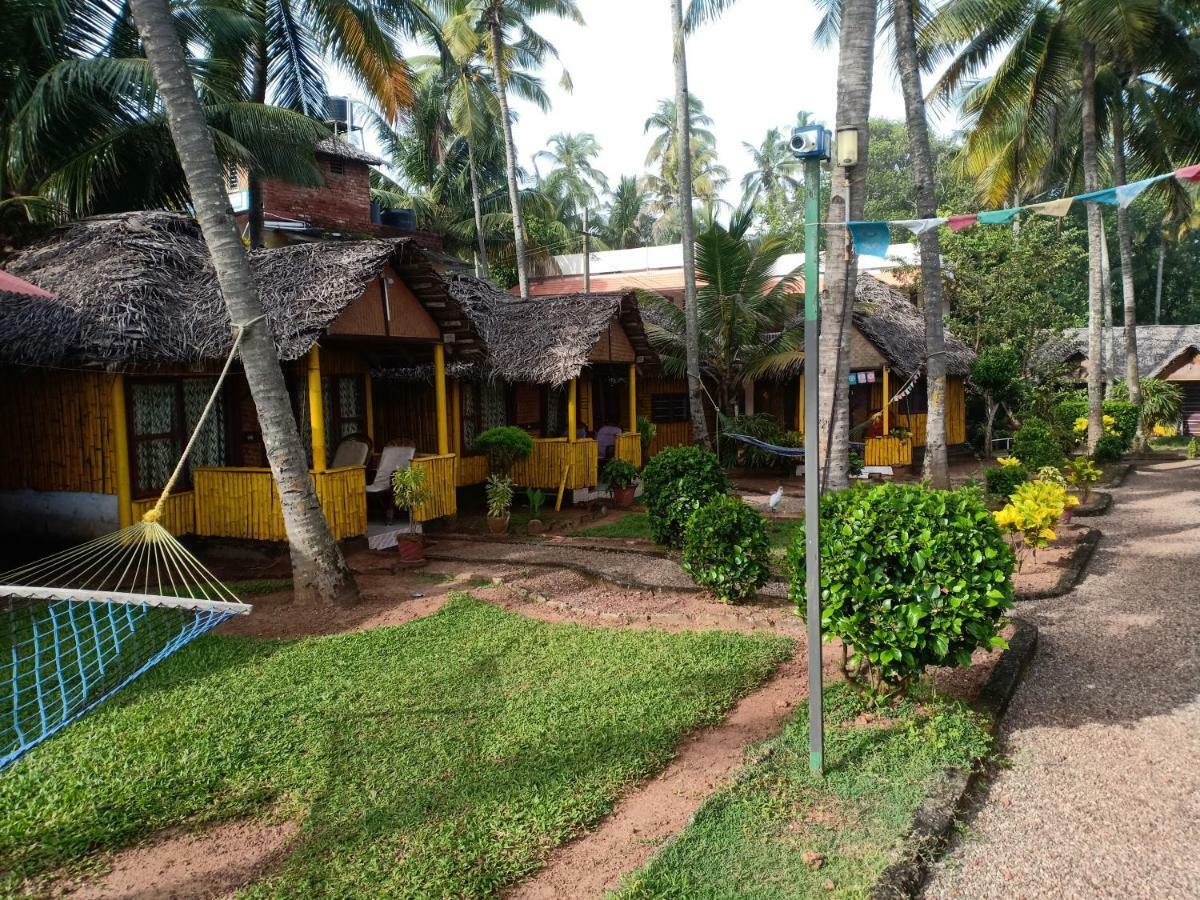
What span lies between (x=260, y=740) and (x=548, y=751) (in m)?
1.63

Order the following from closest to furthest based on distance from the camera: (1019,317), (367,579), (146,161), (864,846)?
(864,846) < (367,579) < (146,161) < (1019,317)

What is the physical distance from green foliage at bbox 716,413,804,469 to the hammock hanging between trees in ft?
34.4

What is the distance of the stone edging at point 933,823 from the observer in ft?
11.0

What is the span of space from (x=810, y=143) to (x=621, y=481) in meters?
9.64

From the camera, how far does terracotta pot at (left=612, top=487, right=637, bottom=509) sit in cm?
1363

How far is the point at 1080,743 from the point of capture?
473cm

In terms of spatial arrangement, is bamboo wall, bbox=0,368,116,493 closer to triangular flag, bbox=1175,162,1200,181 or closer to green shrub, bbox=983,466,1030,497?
triangular flag, bbox=1175,162,1200,181

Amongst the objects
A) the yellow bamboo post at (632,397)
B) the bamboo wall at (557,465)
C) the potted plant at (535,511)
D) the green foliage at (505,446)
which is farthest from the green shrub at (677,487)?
the yellow bamboo post at (632,397)

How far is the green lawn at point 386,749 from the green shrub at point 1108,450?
532 inches

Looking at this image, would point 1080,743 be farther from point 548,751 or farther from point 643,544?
point 643,544

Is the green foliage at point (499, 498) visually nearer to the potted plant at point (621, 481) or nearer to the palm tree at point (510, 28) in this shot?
the potted plant at point (621, 481)

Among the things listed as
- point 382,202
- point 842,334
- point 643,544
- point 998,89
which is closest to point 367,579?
point 643,544

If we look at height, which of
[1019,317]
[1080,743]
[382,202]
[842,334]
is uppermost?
[382,202]

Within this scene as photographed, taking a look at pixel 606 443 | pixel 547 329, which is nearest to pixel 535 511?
pixel 547 329
